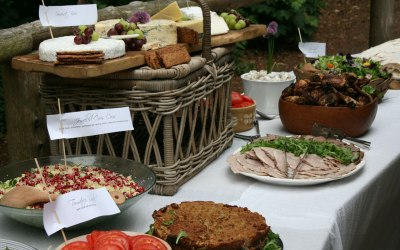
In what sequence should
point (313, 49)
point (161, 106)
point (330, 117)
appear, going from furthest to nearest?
point (313, 49) < point (330, 117) < point (161, 106)

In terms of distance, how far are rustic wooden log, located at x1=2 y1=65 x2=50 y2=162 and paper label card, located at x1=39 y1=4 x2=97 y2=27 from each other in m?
0.58

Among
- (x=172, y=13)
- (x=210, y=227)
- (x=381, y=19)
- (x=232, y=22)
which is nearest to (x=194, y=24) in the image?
(x=172, y=13)

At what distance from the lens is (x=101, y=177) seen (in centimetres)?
168

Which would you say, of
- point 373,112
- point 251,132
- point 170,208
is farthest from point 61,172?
point 373,112

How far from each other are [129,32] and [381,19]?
3.67 meters

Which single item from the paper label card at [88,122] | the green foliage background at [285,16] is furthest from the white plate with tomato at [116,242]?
the green foliage background at [285,16]

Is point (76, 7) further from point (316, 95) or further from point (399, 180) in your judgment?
point (399, 180)

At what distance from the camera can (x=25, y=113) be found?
2.40 metres

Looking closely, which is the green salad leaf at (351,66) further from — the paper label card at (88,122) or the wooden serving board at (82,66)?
the paper label card at (88,122)

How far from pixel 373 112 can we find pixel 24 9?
385 cm

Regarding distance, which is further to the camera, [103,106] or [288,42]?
[288,42]

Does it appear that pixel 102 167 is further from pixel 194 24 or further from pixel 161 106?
pixel 194 24

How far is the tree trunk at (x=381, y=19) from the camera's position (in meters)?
5.20

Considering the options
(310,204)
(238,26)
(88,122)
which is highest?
(238,26)
